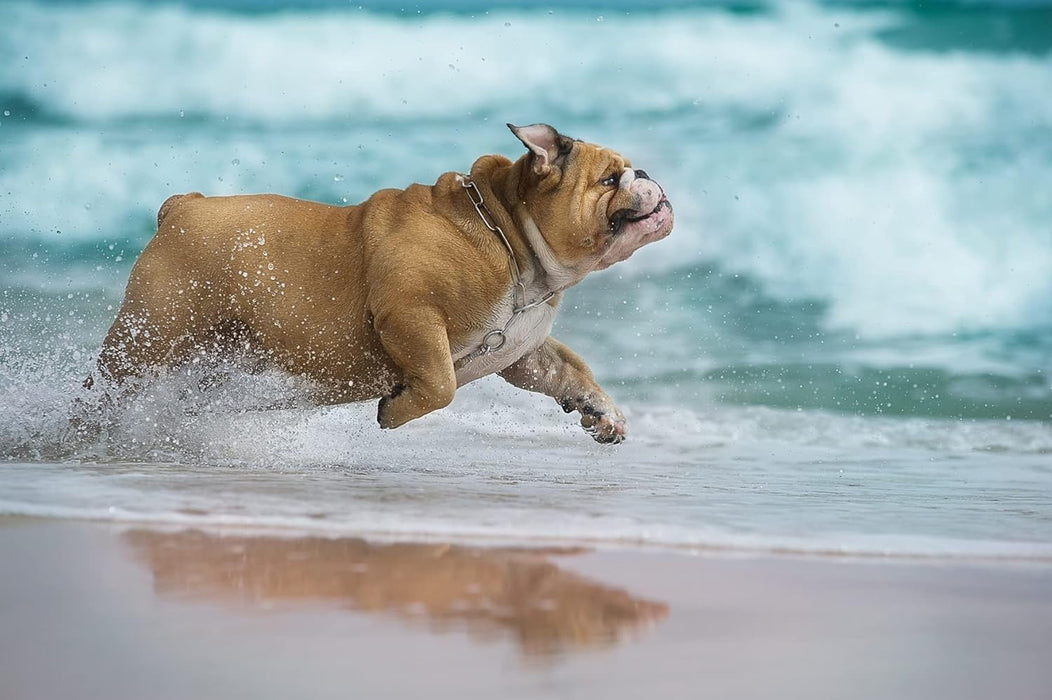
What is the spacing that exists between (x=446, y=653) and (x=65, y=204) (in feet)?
31.6

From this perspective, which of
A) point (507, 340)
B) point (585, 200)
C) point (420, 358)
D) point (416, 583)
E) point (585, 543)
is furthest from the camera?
point (507, 340)

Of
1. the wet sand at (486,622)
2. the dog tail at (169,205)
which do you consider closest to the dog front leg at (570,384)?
the dog tail at (169,205)

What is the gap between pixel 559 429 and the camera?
6332 mm

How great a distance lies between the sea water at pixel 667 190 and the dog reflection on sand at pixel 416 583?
154cm

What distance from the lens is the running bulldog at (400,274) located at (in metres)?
4.05

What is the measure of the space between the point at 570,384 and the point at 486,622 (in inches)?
106

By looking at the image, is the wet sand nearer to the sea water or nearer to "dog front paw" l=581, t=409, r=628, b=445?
the sea water

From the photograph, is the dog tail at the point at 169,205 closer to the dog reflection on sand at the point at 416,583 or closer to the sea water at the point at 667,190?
the sea water at the point at 667,190

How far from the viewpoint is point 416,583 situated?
85.7 inches

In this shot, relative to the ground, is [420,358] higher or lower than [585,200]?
lower

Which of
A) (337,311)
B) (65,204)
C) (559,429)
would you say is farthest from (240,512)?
(65,204)

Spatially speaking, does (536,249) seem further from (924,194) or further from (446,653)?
(924,194)

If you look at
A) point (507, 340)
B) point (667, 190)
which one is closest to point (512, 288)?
point (507, 340)

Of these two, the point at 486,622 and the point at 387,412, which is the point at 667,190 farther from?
the point at 486,622
